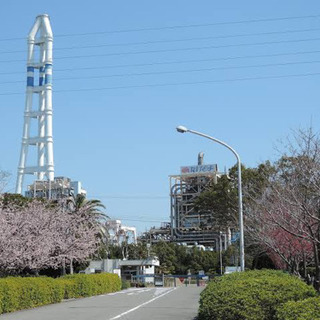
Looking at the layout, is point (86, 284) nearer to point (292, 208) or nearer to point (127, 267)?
point (292, 208)

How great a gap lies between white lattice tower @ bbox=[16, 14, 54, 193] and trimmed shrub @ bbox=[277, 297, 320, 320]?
328ft

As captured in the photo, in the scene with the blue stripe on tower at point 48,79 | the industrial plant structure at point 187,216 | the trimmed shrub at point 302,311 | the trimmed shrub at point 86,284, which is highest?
the blue stripe on tower at point 48,79

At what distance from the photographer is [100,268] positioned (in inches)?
2653

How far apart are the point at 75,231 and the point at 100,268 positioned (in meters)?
25.1

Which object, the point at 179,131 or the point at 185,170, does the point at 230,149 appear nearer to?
the point at 179,131

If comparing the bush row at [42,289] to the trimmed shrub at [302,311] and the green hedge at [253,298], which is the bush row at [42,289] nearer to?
the green hedge at [253,298]

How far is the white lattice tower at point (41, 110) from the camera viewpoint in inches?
4313

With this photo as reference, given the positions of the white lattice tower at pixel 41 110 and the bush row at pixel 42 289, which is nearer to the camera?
the bush row at pixel 42 289

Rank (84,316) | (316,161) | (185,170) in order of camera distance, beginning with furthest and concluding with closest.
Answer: (185,170), (84,316), (316,161)

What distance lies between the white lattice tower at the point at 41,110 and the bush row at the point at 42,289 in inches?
2715

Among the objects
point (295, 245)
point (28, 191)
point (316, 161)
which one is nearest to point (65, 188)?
point (28, 191)

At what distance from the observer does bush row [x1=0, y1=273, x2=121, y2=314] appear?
78.7 ft

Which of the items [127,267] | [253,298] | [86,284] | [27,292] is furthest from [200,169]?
[253,298]

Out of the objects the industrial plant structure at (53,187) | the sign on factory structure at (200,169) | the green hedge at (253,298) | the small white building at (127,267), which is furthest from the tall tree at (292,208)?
the sign on factory structure at (200,169)
